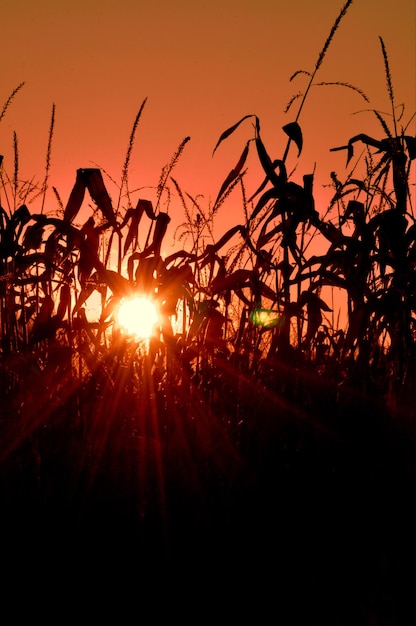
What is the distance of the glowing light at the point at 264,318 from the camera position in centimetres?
262

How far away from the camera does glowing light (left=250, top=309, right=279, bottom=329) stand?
8.60 ft

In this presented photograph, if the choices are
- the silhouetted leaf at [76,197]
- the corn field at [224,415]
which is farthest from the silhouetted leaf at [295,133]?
the silhouetted leaf at [76,197]

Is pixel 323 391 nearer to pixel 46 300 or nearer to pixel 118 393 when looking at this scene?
pixel 118 393

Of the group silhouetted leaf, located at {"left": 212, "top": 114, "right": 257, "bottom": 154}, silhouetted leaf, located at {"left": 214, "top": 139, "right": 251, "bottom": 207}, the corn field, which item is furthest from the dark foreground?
silhouetted leaf, located at {"left": 212, "top": 114, "right": 257, "bottom": 154}

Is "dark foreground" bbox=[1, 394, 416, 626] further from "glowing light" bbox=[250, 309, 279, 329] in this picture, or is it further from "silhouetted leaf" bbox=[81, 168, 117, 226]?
"silhouetted leaf" bbox=[81, 168, 117, 226]

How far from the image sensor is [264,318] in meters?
2.69

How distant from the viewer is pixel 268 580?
5.48 ft

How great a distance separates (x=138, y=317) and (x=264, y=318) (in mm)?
532

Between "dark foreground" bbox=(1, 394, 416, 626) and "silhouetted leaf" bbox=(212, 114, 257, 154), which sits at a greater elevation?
"silhouetted leaf" bbox=(212, 114, 257, 154)

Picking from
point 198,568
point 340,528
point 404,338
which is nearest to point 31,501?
point 198,568

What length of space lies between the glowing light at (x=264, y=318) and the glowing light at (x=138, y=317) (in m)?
0.44

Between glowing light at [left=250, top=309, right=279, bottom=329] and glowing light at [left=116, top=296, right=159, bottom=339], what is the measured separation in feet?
1.45

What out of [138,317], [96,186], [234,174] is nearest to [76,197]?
[96,186]

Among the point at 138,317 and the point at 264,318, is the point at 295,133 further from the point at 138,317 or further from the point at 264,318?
the point at 138,317
